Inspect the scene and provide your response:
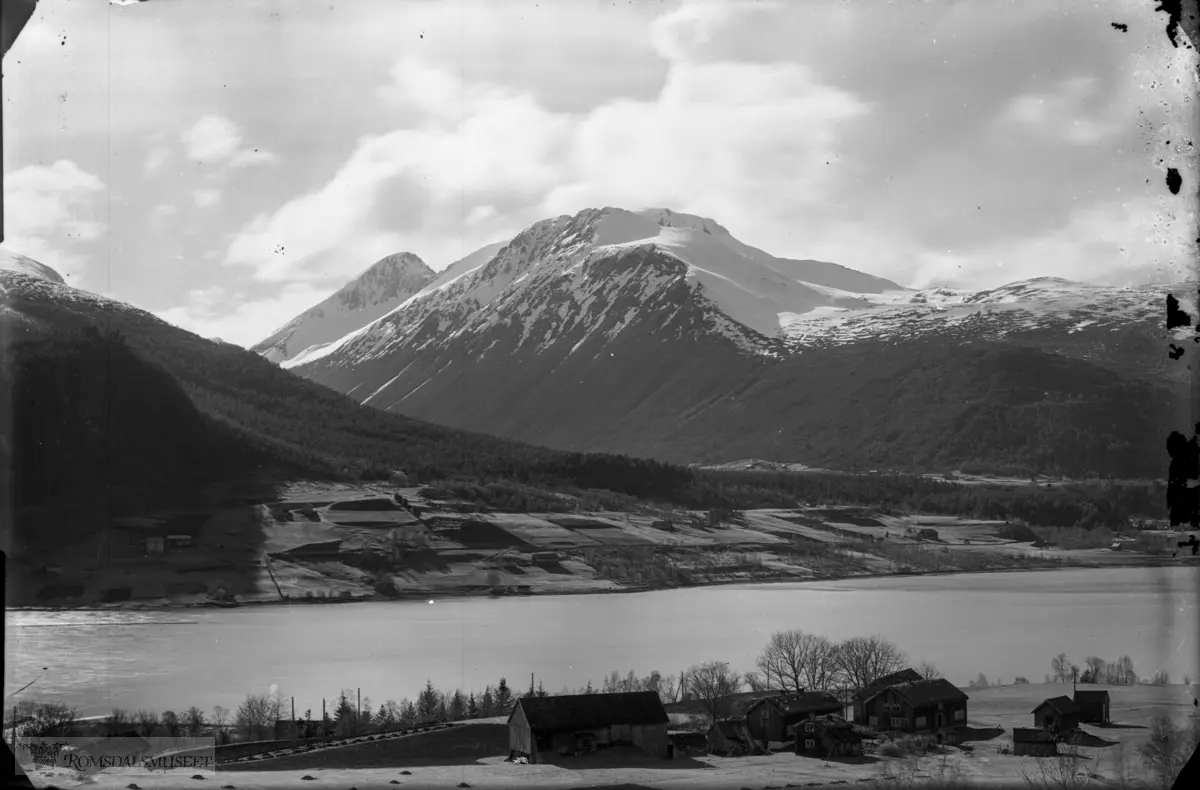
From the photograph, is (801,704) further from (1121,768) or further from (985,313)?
(985,313)

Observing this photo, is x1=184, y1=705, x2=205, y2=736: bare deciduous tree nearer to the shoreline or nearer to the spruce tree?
the spruce tree

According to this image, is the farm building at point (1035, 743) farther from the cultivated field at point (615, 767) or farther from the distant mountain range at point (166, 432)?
the distant mountain range at point (166, 432)

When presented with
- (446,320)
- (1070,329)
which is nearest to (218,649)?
(1070,329)

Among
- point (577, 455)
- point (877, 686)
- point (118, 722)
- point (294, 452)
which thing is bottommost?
point (118, 722)

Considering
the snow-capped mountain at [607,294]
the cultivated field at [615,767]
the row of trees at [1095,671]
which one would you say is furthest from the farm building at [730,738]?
the snow-capped mountain at [607,294]

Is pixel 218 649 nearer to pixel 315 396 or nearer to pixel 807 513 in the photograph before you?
pixel 807 513

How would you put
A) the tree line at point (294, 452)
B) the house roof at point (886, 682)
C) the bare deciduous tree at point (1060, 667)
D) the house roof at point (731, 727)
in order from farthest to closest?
the tree line at point (294, 452)
the bare deciduous tree at point (1060, 667)
the house roof at point (886, 682)
the house roof at point (731, 727)

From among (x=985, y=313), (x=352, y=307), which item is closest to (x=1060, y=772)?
(x=985, y=313)
